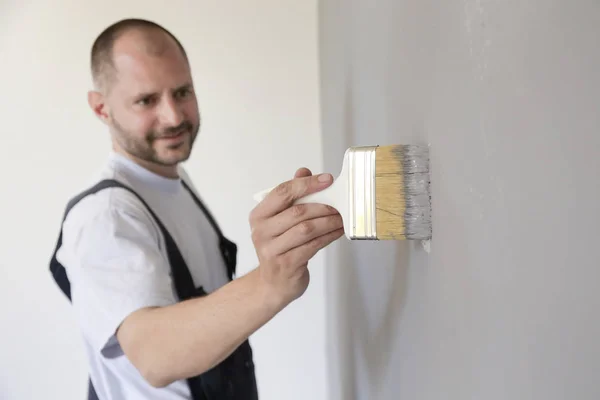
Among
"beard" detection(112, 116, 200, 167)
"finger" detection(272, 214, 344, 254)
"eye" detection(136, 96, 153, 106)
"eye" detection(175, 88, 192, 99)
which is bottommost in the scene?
"finger" detection(272, 214, 344, 254)

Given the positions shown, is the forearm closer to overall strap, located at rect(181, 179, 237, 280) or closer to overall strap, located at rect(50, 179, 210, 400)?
overall strap, located at rect(50, 179, 210, 400)

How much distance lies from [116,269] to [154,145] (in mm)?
374

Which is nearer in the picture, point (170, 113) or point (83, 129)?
point (170, 113)

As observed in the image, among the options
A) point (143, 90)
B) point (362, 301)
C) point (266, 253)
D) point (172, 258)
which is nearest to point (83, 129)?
point (143, 90)

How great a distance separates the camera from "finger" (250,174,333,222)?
0.47 metres

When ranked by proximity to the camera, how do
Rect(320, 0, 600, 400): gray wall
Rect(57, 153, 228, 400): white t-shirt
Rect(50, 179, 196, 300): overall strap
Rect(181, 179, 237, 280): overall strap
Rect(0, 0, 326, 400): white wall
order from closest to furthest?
1. Rect(320, 0, 600, 400): gray wall
2. Rect(57, 153, 228, 400): white t-shirt
3. Rect(50, 179, 196, 300): overall strap
4. Rect(181, 179, 237, 280): overall strap
5. Rect(0, 0, 326, 400): white wall

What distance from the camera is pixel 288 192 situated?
49 cm

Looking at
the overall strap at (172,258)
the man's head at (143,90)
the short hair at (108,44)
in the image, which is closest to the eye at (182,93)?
the man's head at (143,90)

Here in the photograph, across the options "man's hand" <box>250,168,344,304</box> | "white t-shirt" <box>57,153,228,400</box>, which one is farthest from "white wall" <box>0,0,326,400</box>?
"man's hand" <box>250,168,344,304</box>

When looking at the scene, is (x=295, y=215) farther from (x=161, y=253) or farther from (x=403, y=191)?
(x=161, y=253)

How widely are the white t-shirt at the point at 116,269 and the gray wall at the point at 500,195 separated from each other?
1.13ft

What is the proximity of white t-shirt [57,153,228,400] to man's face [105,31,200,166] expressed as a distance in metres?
0.06

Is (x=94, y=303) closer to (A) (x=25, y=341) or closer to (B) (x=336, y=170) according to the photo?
(B) (x=336, y=170)

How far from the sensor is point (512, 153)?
0.22 m
